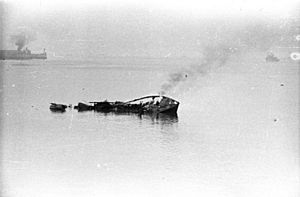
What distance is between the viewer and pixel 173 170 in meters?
10.8

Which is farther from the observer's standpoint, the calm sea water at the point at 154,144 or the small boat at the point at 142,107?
the small boat at the point at 142,107

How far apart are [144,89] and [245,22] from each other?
1101cm

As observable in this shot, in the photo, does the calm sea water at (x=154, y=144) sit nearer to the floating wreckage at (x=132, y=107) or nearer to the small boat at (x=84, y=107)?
the small boat at (x=84, y=107)

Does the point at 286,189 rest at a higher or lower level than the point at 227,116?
lower

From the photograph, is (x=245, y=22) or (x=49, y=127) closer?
(x=245, y=22)

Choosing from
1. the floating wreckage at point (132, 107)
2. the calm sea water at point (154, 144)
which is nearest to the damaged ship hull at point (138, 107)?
the floating wreckage at point (132, 107)

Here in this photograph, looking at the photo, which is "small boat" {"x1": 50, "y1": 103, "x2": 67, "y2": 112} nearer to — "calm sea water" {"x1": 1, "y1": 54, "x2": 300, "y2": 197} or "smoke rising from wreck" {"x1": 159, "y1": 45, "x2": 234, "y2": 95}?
"calm sea water" {"x1": 1, "y1": 54, "x2": 300, "y2": 197}

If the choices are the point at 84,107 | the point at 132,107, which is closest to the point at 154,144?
the point at 132,107

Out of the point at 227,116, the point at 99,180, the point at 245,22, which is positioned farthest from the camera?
the point at 227,116

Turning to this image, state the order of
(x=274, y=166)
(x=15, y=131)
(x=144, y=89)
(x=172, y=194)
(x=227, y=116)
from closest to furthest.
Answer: (x=172, y=194)
(x=274, y=166)
(x=15, y=131)
(x=227, y=116)
(x=144, y=89)

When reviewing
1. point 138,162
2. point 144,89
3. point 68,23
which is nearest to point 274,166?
point 138,162

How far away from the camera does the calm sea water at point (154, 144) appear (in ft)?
32.2

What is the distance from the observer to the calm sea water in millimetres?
9828

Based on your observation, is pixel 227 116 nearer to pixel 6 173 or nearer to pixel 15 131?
pixel 15 131
